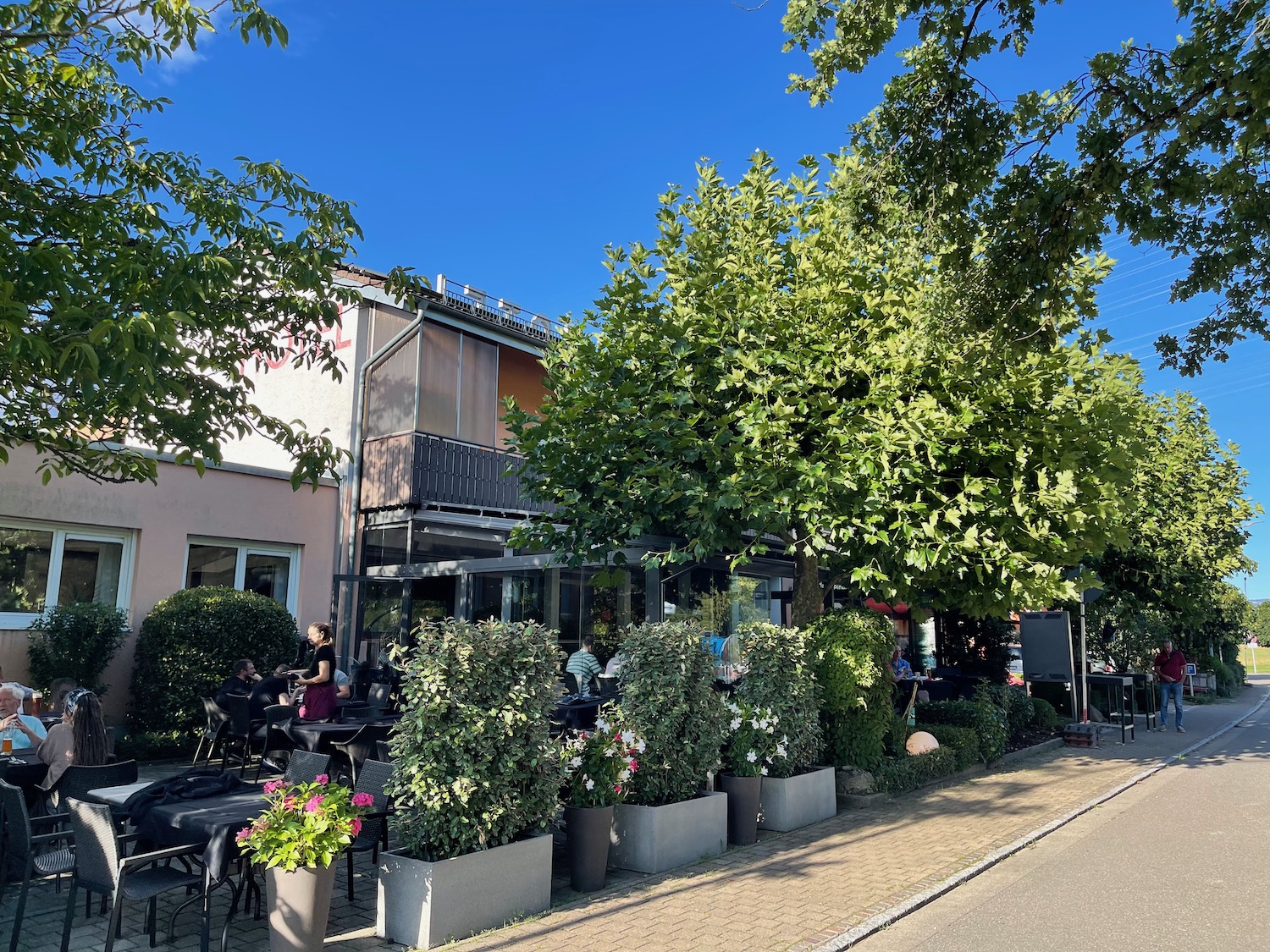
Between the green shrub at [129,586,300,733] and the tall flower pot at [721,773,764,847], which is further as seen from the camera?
the green shrub at [129,586,300,733]

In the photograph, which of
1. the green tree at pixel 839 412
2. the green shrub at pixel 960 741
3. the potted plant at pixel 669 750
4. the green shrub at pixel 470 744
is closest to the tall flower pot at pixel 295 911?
the green shrub at pixel 470 744

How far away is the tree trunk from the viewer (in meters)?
11.2

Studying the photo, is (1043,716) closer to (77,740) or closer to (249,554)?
(249,554)

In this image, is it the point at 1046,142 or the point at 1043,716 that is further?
the point at 1043,716

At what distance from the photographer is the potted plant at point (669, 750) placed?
6.82m

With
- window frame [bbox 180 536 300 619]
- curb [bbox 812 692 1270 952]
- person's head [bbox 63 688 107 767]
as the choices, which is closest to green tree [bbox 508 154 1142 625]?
curb [bbox 812 692 1270 952]

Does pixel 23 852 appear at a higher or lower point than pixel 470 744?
lower

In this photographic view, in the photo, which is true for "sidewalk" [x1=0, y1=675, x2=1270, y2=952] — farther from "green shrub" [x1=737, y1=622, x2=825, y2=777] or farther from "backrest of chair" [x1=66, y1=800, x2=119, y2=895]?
"green shrub" [x1=737, y1=622, x2=825, y2=777]

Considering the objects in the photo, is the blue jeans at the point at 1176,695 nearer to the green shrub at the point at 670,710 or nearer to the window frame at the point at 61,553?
the green shrub at the point at 670,710

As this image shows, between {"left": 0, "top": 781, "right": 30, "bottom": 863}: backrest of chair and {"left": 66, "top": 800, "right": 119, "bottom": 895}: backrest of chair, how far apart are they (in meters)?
0.44

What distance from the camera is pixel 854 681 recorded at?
9438 millimetres

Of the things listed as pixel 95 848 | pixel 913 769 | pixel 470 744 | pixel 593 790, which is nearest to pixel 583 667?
pixel 913 769

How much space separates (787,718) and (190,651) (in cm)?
767

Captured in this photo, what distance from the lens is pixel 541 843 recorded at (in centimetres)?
580
